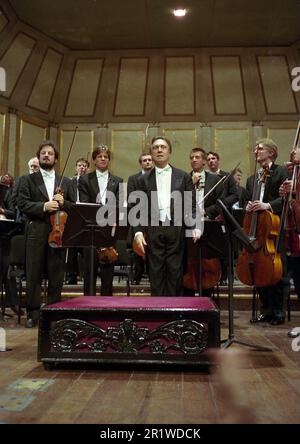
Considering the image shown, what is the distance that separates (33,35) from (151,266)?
5815mm

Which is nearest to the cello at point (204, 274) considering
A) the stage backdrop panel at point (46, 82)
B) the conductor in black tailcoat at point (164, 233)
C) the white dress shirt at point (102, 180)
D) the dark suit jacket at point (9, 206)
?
the conductor in black tailcoat at point (164, 233)

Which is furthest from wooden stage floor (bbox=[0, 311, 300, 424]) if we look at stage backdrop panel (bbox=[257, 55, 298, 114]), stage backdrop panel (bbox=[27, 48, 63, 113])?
stage backdrop panel (bbox=[257, 55, 298, 114])

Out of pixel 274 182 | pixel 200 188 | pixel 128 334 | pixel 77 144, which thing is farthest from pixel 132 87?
pixel 128 334

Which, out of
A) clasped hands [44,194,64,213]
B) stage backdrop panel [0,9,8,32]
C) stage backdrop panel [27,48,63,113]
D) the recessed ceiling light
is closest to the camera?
clasped hands [44,194,64,213]

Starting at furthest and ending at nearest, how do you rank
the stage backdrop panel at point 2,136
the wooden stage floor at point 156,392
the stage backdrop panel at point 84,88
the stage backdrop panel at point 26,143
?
the stage backdrop panel at point 84,88, the stage backdrop panel at point 26,143, the stage backdrop panel at point 2,136, the wooden stage floor at point 156,392

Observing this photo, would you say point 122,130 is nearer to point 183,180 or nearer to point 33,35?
point 33,35

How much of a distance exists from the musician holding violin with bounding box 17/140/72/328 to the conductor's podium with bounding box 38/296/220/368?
1.37 meters

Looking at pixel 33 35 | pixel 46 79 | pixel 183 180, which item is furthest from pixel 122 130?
pixel 183 180

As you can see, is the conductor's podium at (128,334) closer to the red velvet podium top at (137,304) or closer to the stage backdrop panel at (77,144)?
the red velvet podium top at (137,304)

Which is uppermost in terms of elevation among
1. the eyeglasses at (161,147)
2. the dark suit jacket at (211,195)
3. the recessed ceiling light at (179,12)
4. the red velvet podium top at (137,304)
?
the recessed ceiling light at (179,12)

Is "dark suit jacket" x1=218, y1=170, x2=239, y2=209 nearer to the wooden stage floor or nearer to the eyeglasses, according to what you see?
the eyeglasses

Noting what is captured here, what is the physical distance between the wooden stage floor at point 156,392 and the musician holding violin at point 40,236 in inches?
39.9

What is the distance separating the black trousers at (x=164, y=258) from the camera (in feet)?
9.86

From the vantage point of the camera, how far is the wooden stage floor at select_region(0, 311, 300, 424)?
A: 1.51m
